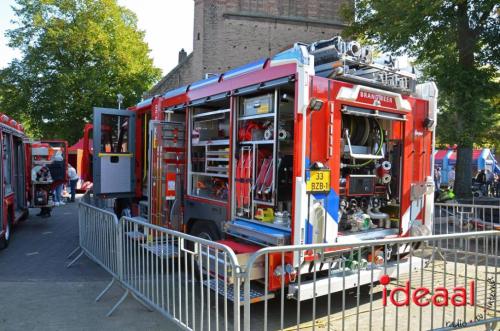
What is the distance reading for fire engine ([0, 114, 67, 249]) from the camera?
8.13 m

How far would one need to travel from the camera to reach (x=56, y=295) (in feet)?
17.8

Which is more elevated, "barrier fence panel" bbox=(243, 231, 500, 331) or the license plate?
the license plate

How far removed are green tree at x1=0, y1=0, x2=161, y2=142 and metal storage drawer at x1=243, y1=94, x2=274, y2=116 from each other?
74.9 ft

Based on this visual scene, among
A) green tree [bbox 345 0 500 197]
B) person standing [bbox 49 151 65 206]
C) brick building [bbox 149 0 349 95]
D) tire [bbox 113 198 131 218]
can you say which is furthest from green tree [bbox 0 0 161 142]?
green tree [bbox 345 0 500 197]

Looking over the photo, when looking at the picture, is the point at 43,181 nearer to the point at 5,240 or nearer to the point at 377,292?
the point at 5,240

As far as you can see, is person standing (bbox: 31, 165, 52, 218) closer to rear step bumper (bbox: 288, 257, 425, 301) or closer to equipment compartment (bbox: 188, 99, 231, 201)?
equipment compartment (bbox: 188, 99, 231, 201)

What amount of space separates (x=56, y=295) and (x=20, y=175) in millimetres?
6091

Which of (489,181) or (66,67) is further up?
(66,67)

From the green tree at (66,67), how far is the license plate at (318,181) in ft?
78.7

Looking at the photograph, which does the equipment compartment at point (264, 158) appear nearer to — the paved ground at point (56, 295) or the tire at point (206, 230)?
the tire at point (206, 230)

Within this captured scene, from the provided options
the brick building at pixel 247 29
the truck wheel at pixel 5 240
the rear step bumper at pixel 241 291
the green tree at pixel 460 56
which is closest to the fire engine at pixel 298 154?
the rear step bumper at pixel 241 291

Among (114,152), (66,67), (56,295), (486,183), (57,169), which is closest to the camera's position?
(56,295)

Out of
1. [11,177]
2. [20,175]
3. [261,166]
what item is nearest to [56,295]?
[261,166]

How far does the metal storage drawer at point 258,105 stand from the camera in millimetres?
4771
